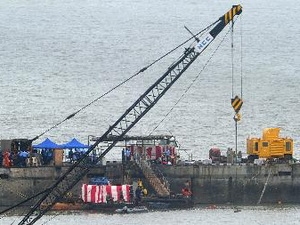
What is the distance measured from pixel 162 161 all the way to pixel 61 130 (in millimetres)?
38037

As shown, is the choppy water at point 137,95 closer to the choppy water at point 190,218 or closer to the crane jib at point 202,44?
the choppy water at point 190,218

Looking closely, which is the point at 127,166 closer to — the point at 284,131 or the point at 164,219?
the point at 164,219

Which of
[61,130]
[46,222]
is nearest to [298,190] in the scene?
[46,222]

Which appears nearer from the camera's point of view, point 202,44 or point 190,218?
point 190,218

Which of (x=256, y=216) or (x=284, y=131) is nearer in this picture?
(x=256, y=216)

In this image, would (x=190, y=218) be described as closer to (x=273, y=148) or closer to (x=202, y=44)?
(x=202, y=44)

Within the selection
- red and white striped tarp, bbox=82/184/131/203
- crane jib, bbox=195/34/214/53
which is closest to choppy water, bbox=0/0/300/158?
red and white striped tarp, bbox=82/184/131/203

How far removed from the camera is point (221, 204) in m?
105

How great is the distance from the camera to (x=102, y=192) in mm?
102375

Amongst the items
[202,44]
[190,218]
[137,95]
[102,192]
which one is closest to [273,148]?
[202,44]

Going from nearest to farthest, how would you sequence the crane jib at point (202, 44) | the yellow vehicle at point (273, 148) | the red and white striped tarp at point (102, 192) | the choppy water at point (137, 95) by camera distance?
1. the crane jib at point (202, 44)
2. the red and white striped tarp at point (102, 192)
3. the yellow vehicle at point (273, 148)
4. the choppy water at point (137, 95)

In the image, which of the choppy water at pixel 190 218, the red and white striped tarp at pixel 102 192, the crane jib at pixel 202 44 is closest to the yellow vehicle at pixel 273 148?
the choppy water at pixel 190 218

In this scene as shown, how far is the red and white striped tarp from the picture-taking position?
335 feet

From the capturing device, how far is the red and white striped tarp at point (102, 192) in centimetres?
10219
